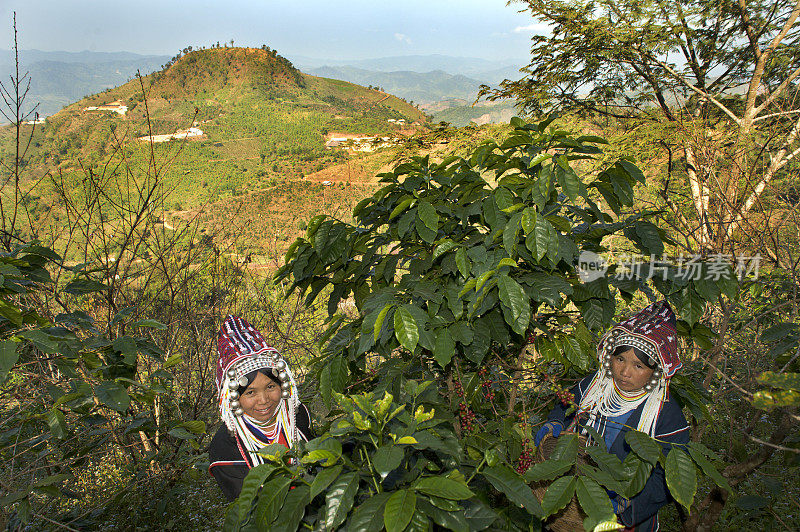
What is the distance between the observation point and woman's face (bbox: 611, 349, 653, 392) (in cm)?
185

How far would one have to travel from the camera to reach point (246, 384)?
181cm

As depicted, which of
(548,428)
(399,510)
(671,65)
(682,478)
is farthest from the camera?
(671,65)

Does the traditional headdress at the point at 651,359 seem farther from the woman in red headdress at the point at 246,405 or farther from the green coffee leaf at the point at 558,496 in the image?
the woman in red headdress at the point at 246,405

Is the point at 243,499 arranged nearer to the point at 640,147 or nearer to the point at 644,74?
the point at 640,147

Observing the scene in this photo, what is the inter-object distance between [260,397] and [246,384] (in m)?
0.08

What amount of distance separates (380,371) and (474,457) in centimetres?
50

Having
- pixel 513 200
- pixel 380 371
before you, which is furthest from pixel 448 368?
pixel 513 200

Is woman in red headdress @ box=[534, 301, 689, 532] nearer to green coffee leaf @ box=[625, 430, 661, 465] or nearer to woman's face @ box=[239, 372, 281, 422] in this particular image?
green coffee leaf @ box=[625, 430, 661, 465]

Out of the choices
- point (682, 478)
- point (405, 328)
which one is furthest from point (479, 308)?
point (682, 478)

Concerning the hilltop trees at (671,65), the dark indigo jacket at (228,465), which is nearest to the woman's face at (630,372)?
the dark indigo jacket at (228,465)

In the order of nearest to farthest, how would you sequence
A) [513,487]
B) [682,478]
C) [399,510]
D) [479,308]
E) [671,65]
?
[399,510] < [513,487] < [682,478] < [479,308] < [671,65]

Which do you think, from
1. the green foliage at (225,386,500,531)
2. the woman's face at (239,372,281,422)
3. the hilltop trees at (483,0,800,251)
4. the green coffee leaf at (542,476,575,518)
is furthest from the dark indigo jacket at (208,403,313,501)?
the hilltop trees at (483,0,800,251)

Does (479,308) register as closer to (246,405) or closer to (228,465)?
(246,405)

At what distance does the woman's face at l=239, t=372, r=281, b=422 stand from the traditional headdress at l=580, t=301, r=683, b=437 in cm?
139
